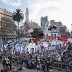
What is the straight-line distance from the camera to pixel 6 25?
4897 centimetres

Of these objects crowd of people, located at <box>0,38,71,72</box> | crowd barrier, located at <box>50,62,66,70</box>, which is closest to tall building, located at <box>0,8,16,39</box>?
crowd of people, located at <box>0,38,71,72</box>

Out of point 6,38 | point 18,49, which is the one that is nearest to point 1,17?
point 6,38

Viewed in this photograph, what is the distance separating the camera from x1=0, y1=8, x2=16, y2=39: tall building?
49.6 m

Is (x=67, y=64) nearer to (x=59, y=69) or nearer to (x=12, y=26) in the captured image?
(x=59, y=69)

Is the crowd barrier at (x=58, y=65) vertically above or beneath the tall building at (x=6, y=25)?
beneath

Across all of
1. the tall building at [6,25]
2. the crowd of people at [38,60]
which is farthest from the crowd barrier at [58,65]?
the tall building at [6,25]

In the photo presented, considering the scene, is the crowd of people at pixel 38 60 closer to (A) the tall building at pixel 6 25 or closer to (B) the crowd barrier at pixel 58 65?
A: (B) the crowd barrier at pixel 58 65

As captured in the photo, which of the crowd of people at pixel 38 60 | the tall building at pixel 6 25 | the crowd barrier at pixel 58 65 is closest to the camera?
the crowd of people at pixel 38 60

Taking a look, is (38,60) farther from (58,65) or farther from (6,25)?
(6,25)

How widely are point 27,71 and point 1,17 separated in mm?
50387

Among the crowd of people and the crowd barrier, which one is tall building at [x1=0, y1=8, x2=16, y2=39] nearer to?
the crowd of people

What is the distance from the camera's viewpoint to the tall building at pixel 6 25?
163 feet

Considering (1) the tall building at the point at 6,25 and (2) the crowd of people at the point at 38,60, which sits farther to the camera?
(1) the tall building at the point at 6,25

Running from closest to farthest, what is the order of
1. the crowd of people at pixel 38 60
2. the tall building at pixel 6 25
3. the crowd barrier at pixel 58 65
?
the crowd of people at pixel 38 60 < the crowd barrier at pixel 58 65 < the tall building at pixel 6 25
